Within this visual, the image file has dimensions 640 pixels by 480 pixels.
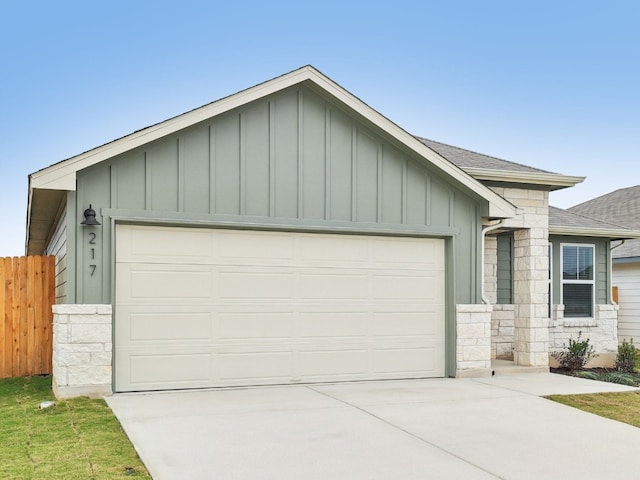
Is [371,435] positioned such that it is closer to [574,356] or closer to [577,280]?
[574,356]

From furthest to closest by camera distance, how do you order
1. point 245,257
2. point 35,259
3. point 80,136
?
point 80,136 < point 35,259 < point 245,257

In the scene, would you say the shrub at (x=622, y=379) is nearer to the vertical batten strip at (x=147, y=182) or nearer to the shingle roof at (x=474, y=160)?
the shingle roof at (x=474, y=160)

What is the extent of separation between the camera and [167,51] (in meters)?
17.7

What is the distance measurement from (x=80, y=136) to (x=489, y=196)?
10537 millimetres

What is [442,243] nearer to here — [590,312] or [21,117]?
[590,312]

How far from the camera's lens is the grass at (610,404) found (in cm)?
839

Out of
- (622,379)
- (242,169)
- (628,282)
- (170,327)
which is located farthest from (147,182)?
(628,282)

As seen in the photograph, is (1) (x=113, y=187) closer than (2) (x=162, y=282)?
Yes

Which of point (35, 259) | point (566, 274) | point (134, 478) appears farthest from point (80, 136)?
point (134, 478)

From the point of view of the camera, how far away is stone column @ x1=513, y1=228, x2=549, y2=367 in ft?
40.1

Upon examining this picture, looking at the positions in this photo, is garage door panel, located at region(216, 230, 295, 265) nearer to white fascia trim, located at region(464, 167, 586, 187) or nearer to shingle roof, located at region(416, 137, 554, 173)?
shingle roof, located at region(416, 137, 554, 173)

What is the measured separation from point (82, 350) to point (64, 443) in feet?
8.33

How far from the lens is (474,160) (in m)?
13.1

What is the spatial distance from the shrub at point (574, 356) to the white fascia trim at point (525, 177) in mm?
3259
